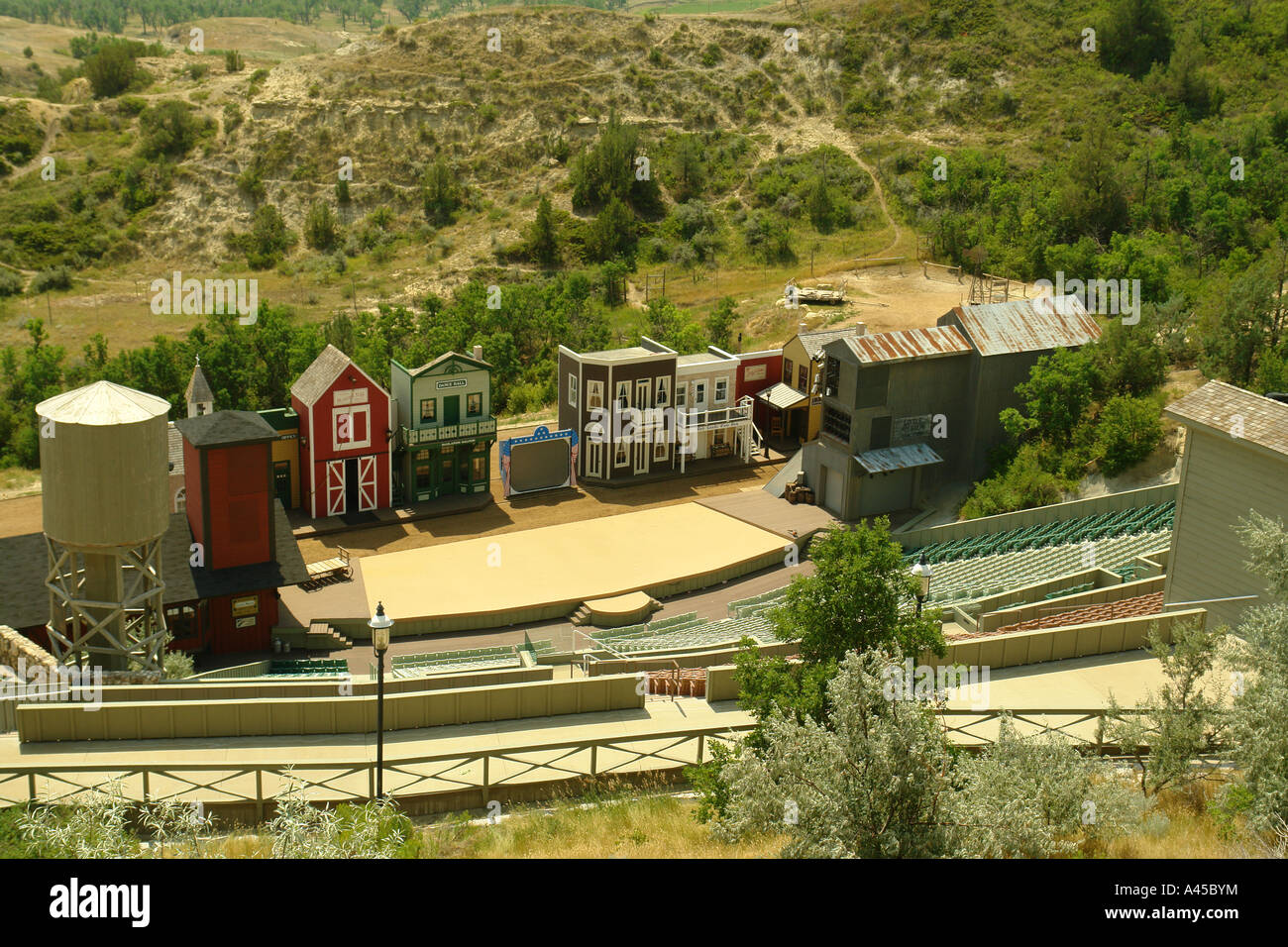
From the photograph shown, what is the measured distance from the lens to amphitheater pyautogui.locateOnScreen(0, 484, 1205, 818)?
2153cm

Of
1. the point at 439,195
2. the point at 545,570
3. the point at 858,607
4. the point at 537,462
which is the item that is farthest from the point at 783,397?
the point at 439,195

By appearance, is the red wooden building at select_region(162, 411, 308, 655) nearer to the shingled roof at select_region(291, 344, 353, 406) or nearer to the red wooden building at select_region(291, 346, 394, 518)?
the shingled roof at select_region(291, 344, 353, 406)

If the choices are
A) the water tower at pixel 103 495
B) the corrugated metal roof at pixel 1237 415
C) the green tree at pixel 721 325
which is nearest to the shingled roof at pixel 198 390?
the water tower at pixel 103 495

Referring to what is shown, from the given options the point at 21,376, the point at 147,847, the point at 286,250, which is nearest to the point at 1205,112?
the point at 286,250

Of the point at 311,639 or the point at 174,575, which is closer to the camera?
the point at 174,575

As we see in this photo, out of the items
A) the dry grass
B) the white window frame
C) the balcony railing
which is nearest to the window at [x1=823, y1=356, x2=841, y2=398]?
the balcony railing

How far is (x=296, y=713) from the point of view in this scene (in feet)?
79.3

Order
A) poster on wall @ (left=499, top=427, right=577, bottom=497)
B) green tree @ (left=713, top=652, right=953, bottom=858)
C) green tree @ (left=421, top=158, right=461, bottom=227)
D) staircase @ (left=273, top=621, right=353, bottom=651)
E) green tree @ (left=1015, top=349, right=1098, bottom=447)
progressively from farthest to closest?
green tree @ (left=421, top=158, right=461, bottom=227) < poster on wall @ (left=499, top=427, right=577, bottom=497) < green tree @ (left=1015, top=349, right=1098, bottom=447) < staircase @ (left=273, top=621, right=353, bottom=651) < green tree @ (left=713, top=652, right=953, bottom=858)

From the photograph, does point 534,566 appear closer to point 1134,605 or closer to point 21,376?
point 1134,605

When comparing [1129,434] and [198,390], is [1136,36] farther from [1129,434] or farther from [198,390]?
[198,390]

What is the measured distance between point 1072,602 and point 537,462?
78.7ft

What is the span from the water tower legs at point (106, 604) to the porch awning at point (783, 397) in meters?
31.2

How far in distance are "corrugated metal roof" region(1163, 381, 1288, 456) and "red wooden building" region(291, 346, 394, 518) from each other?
92.6ft

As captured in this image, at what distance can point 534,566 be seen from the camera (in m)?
43.4
